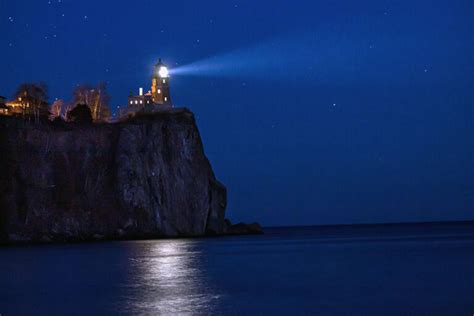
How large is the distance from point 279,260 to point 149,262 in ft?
28.7

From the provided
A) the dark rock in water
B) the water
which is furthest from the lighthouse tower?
the water

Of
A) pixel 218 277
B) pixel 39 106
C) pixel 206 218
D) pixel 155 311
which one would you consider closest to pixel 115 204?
pixel 206 218

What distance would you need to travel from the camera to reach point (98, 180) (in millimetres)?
Result: 72250

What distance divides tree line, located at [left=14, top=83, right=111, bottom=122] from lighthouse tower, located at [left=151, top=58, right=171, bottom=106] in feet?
22.7

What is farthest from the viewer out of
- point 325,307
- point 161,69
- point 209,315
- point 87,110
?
point 161,69

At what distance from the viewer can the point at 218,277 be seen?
3497 cm

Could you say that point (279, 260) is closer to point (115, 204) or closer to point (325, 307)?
point (325, 307)

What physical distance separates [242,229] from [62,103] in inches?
1246

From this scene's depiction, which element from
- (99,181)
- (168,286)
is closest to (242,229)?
(99,181)

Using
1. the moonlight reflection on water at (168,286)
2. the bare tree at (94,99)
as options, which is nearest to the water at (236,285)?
the moonlight reflection on water at (168,286)

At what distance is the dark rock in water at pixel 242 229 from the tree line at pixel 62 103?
22.4m

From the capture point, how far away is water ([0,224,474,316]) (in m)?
24.0

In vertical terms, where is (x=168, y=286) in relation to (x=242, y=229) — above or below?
below

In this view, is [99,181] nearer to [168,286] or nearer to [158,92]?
[158,92]
